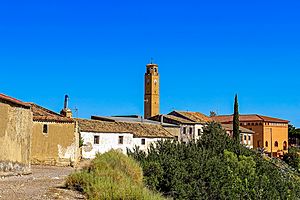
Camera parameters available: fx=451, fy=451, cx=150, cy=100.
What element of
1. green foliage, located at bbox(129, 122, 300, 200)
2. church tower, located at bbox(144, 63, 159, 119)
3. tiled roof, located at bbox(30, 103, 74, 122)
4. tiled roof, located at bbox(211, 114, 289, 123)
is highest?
church tower, located at bbox(144, 63, 159, 119)

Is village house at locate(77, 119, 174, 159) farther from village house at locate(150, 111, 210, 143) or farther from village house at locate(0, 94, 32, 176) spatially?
village house at locate(0, 94, 32, 176)

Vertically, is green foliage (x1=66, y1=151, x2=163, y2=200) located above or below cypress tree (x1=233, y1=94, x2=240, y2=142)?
below

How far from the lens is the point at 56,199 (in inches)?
430

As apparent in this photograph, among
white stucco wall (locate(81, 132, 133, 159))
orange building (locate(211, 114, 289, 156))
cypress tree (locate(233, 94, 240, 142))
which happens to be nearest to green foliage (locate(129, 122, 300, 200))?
white stucco wall (locate(81, 132, 133, 159))

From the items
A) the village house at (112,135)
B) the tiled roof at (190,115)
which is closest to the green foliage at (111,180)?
the village house at (112,135)

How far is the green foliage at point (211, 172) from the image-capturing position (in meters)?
18.3

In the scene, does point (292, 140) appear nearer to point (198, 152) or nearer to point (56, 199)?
point (198, 152)

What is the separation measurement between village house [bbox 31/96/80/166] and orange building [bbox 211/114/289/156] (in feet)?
180

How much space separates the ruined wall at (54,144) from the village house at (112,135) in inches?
364

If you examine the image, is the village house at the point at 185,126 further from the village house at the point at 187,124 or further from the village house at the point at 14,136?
the village house at the point at 14,136

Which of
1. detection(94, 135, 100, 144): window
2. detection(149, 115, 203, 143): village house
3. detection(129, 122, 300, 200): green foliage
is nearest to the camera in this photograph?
detection(129, 122, 300, 200): green foliage

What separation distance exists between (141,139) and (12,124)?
2719cm

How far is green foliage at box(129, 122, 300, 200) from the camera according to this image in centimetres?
1828

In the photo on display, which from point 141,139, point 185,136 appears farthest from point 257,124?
point 141,139
